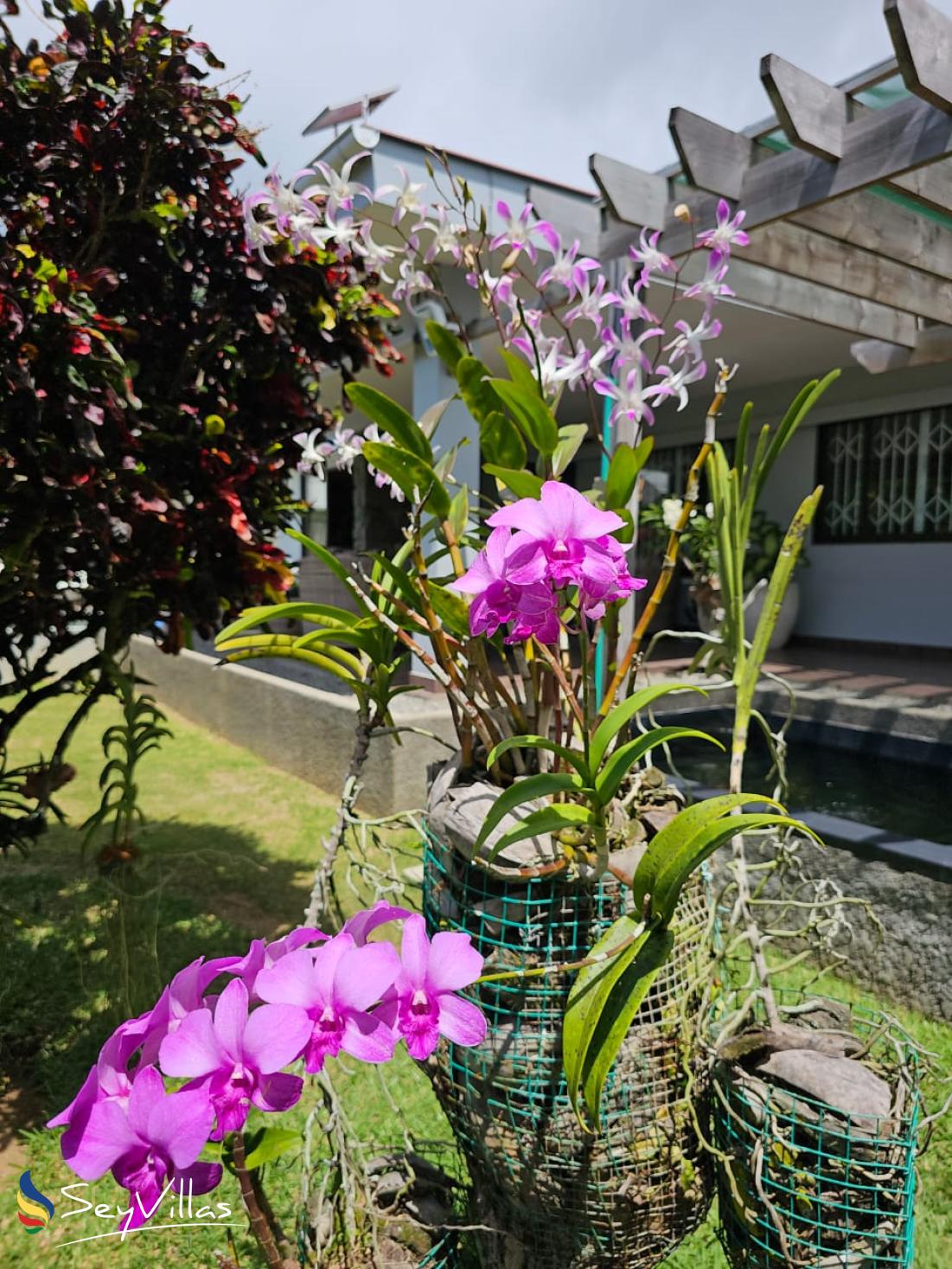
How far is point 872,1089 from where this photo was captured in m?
1.05

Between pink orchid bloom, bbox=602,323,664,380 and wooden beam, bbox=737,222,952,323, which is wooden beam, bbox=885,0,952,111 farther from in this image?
pink orchid bloom, bbox=602,323,664,380

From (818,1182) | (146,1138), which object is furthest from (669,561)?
(146,1138)

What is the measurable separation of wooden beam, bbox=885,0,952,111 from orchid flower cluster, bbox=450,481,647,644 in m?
1.89

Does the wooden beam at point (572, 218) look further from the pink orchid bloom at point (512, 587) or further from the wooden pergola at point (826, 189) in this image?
the pink orchid bloom at point (512, 587)

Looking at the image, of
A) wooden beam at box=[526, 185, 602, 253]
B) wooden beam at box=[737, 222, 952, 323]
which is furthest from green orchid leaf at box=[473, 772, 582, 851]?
wooden beam at box=[526, 185, 602, 253]

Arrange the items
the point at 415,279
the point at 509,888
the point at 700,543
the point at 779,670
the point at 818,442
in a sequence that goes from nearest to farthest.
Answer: the point at 509,888 < the point at 415,279 < the point at 779,670 < the point at 700,543 < the point at 818,442

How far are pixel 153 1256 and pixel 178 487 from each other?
147 centimetres

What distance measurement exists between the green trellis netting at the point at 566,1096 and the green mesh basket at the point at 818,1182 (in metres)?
0.07

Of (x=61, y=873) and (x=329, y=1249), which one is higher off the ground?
(x=329, y=1249)

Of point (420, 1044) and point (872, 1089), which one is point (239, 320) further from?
point (872, 1089)


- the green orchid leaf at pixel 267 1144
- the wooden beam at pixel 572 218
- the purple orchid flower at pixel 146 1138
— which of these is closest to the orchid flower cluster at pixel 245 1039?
the purple orchid flower at pixel 146 1138

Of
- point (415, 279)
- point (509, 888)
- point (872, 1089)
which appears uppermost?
point (415, 279)

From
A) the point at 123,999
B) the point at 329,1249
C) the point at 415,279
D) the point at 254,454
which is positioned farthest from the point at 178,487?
the point at 329,1249

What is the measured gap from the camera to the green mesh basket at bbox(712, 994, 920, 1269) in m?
0.97
